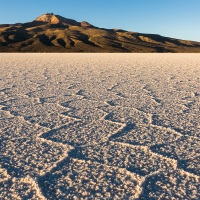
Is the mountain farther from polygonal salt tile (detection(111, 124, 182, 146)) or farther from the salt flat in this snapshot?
polygonal salt tile (detection(111, 124, 182, 146))

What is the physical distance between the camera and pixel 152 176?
5.13 feet

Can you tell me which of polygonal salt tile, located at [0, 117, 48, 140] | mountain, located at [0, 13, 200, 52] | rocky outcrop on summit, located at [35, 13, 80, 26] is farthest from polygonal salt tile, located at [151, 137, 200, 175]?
rocky outcrop on summit, located at [35, 13, 80, 26]

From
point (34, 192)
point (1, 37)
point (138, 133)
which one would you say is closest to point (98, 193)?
point (34, 192)

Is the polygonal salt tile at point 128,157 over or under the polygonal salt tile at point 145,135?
over

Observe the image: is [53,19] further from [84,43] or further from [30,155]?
[30,155]

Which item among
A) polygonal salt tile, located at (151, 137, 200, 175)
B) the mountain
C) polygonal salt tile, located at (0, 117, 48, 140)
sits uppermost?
polygonal salt tile, located at (151, 137, 200, 175)

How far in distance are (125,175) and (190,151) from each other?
1.68ft

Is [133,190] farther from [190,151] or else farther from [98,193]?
[190,151]

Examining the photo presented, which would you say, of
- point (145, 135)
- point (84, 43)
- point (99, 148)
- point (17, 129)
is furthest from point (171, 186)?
point (84, 43)

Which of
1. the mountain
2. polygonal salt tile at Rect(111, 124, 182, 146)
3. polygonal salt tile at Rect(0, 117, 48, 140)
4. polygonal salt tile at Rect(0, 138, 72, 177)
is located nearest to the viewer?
polygonal salt tile at Rect(0, 138, 72, 177)

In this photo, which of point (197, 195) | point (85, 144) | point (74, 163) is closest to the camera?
point (197, 195)

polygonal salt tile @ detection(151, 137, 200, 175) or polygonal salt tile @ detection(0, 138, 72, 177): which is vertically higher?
polygonal salt tile @ detection(151, 137, 200, 175)

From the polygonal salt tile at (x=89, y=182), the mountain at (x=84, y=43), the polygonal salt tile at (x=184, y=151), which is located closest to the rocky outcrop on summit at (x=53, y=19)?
the mountain at (x=84, y=43)

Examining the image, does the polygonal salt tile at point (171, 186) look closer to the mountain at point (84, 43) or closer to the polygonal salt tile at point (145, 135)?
the polygonal salt tile at point (145, 135)
